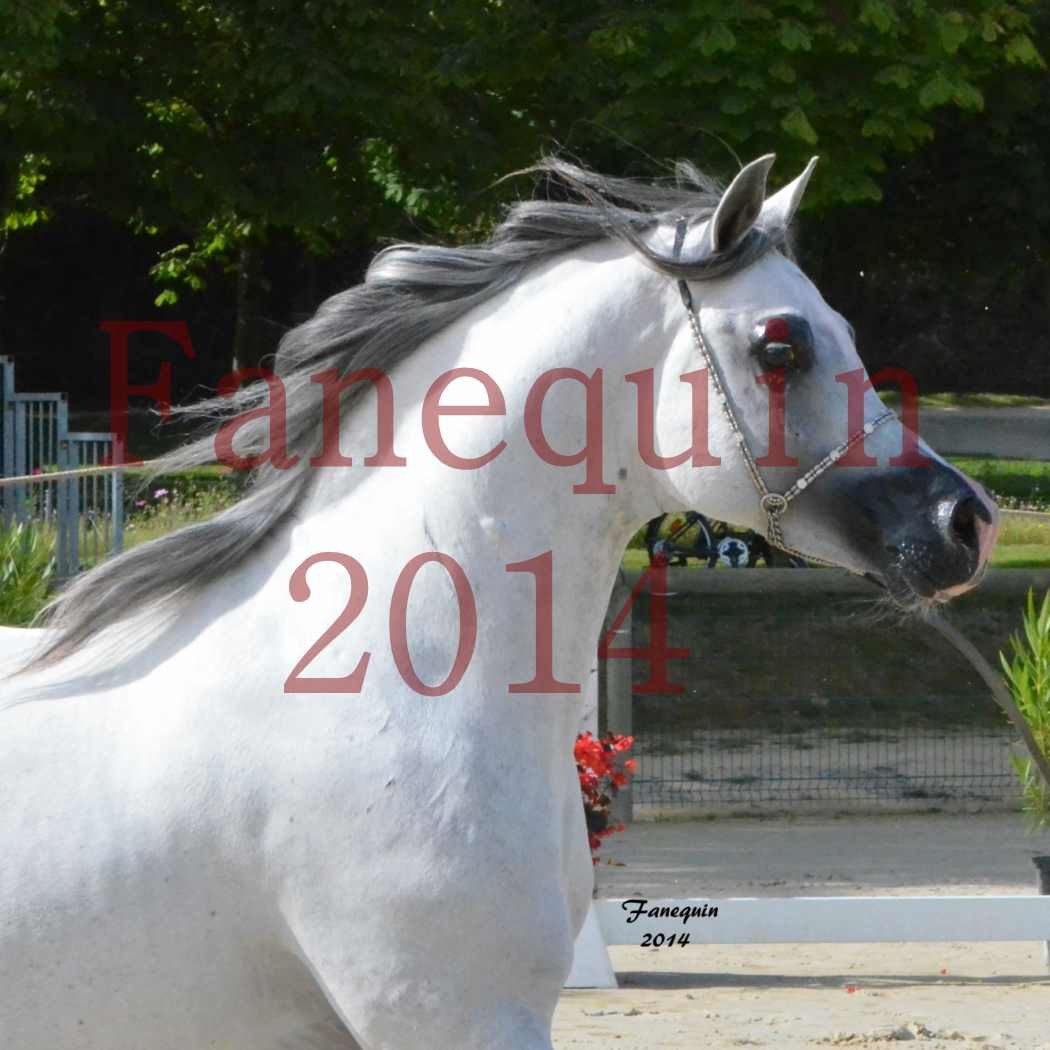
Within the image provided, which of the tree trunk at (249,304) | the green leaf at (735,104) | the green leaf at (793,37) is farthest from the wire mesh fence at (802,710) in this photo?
the tree trunk at (249,304)

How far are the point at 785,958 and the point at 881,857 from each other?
1.87 metres

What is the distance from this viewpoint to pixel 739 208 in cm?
257

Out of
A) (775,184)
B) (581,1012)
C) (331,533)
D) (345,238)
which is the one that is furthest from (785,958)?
(345,238)

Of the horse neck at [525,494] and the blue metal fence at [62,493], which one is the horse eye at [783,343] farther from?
the blue metal fence at [62,493]

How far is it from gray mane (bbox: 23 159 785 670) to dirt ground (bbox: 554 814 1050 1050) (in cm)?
328

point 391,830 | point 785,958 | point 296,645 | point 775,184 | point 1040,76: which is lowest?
point 785,958

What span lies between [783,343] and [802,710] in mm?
8012

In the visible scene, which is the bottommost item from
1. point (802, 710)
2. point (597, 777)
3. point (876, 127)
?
point (802, 710)

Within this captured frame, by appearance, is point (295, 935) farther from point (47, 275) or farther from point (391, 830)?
point (47, 275)

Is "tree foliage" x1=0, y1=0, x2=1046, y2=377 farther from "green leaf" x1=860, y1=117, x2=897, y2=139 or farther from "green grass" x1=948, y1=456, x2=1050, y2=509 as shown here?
"green grass" x1=948, y1=456, x2=1050, y2=509

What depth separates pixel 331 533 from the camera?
266 centimetres

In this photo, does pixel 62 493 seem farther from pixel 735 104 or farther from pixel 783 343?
pixel 783 343

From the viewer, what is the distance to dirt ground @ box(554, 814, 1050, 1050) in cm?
576

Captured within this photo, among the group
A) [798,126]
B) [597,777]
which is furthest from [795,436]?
[798,126]
